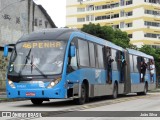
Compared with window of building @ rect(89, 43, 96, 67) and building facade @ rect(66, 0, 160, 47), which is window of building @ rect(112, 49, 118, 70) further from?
building facade @ rect(66, 0, 160, 47)

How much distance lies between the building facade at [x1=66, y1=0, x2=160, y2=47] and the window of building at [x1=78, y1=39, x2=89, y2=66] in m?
75.1

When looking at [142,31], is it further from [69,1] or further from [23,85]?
[23,85]

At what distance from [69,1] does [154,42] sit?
26.8 m

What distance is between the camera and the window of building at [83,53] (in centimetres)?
1949

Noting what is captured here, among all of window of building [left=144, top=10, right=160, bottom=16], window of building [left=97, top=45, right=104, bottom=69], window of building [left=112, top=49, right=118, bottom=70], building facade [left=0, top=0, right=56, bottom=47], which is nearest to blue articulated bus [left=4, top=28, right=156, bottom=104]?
window of building [left=97, top=45, right=104, bottom=69]

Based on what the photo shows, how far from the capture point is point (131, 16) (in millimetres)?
97812

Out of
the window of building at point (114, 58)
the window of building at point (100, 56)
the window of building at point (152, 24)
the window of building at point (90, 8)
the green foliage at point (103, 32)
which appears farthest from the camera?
the window of building at point (90, 8)

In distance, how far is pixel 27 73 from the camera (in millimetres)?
17828

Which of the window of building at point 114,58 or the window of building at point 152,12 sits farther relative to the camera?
the window of building at point 152,12

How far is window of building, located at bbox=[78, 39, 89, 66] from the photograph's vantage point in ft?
64.0

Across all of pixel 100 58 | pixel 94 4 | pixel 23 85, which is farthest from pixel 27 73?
pixel 94 4

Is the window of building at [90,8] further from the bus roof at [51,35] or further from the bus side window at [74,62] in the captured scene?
the bus side window at [74,62]

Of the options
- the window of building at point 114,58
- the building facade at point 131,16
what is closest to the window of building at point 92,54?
the window of building at point 114,58

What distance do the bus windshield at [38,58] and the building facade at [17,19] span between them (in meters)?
22.4
